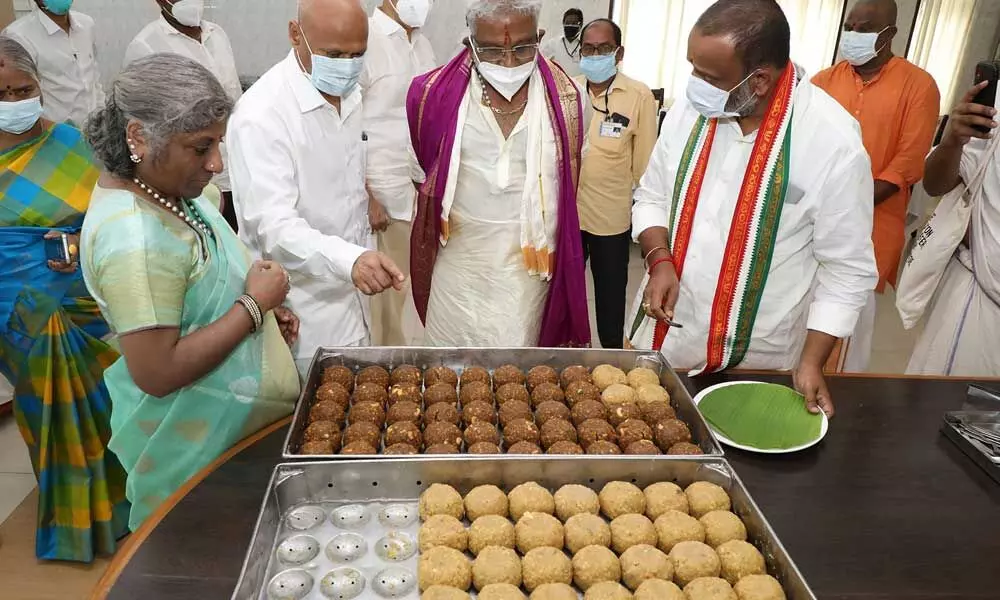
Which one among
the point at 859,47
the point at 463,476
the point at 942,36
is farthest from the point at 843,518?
the point at 942,36

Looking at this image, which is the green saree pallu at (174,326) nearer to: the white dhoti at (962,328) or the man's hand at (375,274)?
the man's hand at (375,274)

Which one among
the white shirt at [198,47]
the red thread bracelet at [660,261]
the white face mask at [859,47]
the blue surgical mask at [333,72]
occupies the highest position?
the white face mask at [859,47]

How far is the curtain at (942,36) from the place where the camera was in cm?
570

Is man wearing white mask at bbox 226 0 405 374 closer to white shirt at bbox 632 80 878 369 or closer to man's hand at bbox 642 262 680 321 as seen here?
man's hand at bbox 642 262 680 321

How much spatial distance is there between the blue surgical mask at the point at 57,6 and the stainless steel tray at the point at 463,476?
3716mm

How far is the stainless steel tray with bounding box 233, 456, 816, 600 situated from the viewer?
4.00 ft

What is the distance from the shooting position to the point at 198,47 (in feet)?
12.7

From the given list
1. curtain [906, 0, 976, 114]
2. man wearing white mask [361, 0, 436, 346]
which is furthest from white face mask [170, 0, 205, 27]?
curtain [906, 0, 976, 114]

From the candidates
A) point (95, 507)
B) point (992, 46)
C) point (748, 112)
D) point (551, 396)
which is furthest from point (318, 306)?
point (992, 46)

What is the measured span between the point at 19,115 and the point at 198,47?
215cm

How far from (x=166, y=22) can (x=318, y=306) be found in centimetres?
277

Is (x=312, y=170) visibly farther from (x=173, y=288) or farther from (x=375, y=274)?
(x=173, y=288)

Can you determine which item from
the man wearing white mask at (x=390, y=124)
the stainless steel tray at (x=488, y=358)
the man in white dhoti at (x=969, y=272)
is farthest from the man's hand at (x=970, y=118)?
the man wearing white mask at (x=390, y=124)

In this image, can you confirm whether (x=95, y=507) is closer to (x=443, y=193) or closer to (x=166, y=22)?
(x=443, y=193)
